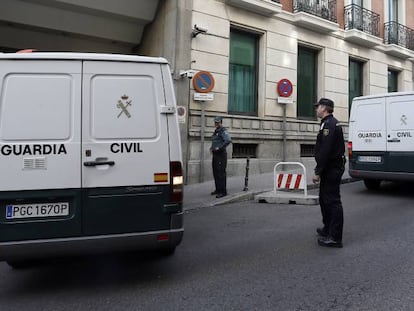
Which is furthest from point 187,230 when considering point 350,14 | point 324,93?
point 350,14

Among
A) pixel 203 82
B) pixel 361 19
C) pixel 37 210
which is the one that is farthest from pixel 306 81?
pixel 37 210

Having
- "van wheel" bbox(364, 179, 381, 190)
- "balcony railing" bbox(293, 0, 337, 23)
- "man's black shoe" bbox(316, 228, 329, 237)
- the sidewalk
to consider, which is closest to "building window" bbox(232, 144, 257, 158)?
the sidewalk

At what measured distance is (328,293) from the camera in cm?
360

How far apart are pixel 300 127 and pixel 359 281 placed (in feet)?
34.9

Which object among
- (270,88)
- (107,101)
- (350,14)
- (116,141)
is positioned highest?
(350,14)

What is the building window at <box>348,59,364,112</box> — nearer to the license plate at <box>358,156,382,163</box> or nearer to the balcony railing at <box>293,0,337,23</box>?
the balcony railing at <box>293,0,337,23</box>

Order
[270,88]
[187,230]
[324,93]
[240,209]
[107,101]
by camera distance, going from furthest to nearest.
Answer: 1. [324,93]
2. [270,88]
3. [240,209]
4. [187,230]
5. [107,101]

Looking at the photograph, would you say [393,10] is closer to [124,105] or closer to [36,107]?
[124,105]

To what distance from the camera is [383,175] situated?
29.0 feet

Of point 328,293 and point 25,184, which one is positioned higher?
point 25,184

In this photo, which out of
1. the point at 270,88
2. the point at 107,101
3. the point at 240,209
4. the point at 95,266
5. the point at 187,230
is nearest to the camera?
the point at 107,101

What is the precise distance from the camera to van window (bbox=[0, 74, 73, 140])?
3432 mm

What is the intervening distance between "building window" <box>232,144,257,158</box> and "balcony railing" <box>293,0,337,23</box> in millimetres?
5284

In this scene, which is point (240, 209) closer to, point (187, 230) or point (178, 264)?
point (187, 230)
